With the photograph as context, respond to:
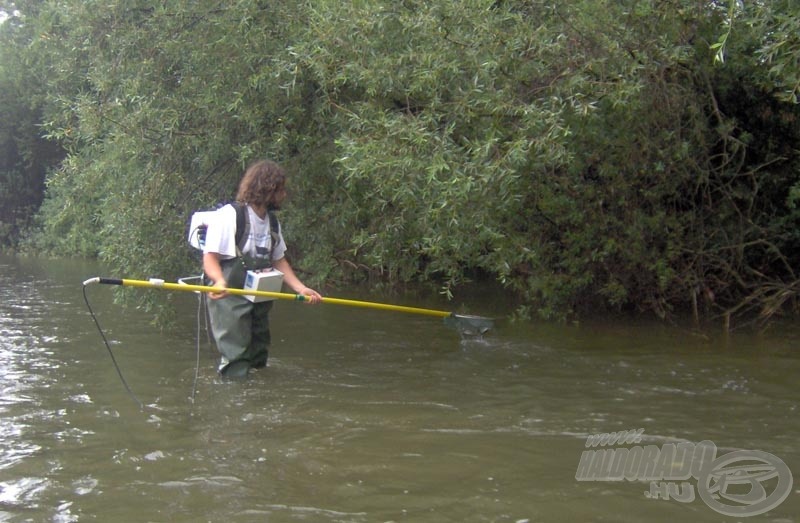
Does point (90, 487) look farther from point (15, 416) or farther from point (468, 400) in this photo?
point (468, 400)

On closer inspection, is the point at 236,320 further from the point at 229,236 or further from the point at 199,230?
the point at 199,230

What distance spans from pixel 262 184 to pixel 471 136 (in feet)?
7.12

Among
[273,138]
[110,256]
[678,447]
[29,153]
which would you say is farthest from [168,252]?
[29,153]

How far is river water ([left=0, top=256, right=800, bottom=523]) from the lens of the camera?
14.3ft

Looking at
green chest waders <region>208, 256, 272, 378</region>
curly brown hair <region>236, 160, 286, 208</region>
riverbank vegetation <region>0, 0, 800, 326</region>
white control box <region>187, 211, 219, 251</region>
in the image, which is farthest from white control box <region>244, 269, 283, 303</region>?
riverbank vegetation <region>0, 0, 800, 326</region>

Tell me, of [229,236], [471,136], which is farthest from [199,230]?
[471,136]

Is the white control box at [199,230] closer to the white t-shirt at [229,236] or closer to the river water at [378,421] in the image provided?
the white t-shirt at [229,236]

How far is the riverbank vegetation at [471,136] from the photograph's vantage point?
748cm

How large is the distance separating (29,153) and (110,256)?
22.9 meters

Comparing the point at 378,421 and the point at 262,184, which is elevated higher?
the point at 262,184

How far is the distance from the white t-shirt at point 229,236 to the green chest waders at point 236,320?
3.3 inches

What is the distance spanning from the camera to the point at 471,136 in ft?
26.1

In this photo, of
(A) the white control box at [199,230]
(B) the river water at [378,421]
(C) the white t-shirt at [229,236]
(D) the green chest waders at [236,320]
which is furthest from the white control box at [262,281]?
(B) the river water at [378,421]

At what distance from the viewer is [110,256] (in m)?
9.72
